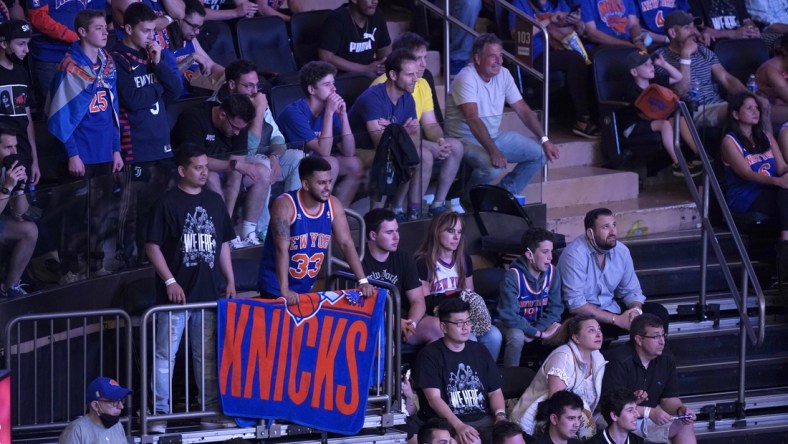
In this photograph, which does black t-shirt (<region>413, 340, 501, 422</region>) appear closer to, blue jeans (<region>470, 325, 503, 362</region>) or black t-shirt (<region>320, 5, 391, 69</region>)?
blue jeans (<region>470, 325, 503, 362</region>)

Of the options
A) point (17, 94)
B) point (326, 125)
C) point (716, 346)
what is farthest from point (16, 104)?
point (716, 346)

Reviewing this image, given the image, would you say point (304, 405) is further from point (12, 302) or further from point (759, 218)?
point (759, 218)

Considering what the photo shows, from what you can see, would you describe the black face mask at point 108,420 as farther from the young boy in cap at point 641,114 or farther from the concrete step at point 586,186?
the young boy in cap at point 641,114

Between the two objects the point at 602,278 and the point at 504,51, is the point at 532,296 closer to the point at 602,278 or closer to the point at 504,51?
the point at 602,278

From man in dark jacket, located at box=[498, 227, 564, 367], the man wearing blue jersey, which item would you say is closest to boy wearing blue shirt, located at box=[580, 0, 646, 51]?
man in dark jacket, located at box=[498, 227, 564, 367]

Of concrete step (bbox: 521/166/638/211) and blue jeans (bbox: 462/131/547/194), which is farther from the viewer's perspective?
concrete step (bbox: 521/166/638/211)

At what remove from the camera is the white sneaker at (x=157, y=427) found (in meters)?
8.06

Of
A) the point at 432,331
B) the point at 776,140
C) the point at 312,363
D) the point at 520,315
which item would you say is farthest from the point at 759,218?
the point at 312,363

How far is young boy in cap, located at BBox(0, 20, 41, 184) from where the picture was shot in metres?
9.12

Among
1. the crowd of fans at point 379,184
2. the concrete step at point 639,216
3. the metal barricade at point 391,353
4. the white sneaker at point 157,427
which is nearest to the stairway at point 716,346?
the concrete step at point 639,216

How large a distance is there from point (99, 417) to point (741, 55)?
764 centimetres

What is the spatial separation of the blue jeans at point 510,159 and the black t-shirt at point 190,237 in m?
2.58

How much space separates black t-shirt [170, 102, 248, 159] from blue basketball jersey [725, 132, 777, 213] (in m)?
4.05

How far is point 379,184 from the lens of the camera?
390 inches
